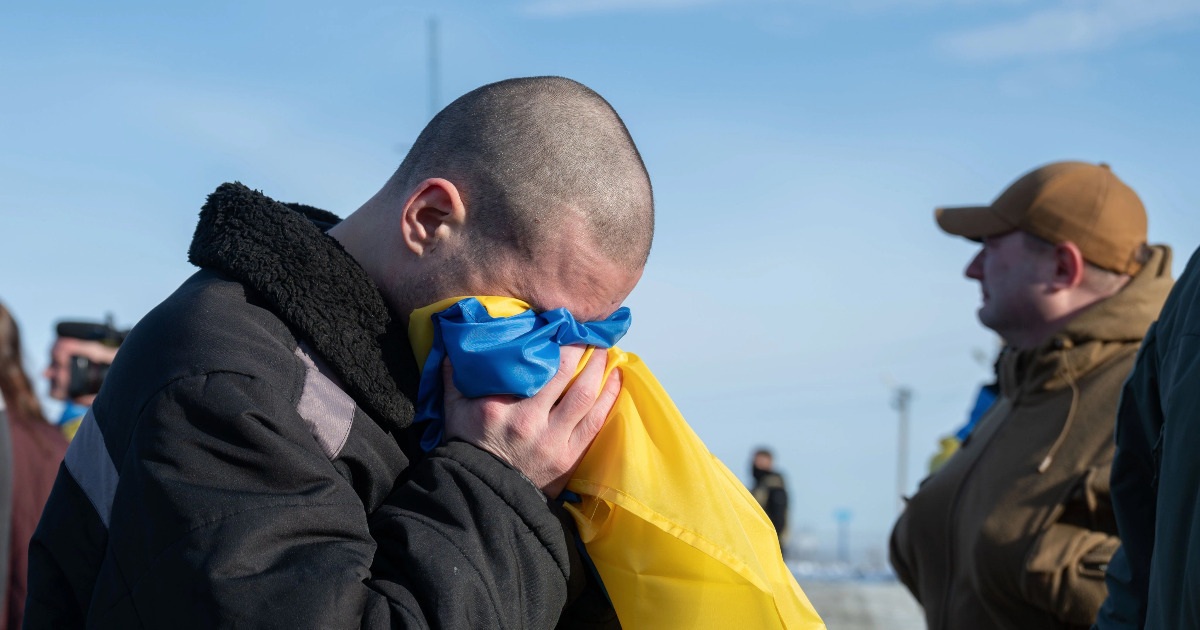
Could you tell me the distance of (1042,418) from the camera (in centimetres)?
410

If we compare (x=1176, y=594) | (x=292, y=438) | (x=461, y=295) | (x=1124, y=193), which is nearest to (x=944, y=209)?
(x=1124, y=193)

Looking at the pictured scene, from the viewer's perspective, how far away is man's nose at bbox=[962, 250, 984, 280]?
457 cm

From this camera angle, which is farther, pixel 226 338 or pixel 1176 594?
pixel 1176 594

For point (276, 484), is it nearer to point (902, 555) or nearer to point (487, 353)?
point (487, 353)

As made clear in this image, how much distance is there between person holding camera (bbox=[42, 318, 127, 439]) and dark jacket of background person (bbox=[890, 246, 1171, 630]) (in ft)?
9.39

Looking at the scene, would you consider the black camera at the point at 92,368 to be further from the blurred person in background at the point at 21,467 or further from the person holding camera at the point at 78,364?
the blurred person in background at the point at 21,467

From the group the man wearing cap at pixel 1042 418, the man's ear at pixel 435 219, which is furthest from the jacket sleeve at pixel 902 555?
the man's ear at pixel 435 219

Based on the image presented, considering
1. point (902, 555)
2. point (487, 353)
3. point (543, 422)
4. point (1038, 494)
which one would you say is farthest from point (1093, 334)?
point (487, 353)

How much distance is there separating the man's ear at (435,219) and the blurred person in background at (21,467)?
231cm

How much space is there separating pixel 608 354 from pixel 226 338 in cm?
67

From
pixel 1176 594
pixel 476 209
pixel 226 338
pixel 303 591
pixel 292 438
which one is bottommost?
pixel 1176 594

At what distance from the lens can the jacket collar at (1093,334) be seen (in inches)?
161

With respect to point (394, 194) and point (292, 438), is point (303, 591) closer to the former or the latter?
point (292, 438)

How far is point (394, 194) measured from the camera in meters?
2.02
